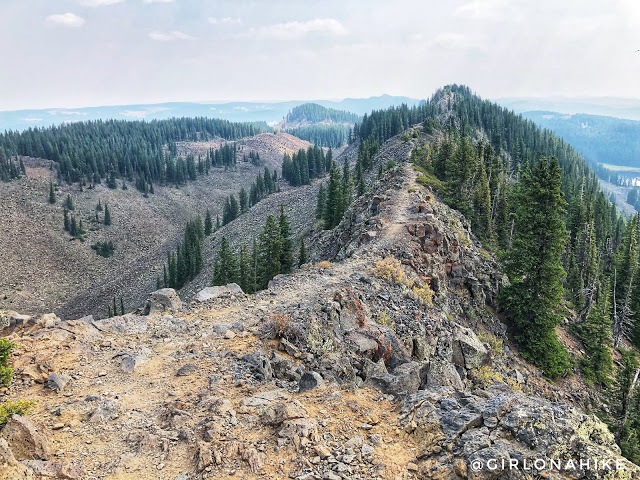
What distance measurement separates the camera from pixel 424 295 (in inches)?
1062

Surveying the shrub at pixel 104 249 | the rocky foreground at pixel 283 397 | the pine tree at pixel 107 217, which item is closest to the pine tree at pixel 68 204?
the pine tree at pixel 107 217

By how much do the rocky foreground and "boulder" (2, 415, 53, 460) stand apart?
28 millimetres

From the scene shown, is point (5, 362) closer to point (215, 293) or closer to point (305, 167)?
point (215, 293)

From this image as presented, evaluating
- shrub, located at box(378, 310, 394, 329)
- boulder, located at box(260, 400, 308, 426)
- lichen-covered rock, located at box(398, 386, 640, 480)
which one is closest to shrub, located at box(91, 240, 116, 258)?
shrub, located at box(378, 310, 394, 329)

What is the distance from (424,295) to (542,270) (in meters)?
11.4

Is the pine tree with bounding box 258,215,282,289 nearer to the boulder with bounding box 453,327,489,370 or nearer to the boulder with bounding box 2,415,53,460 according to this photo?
the boulder with bounding box 453,327,489,370

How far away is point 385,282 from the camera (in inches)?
1029

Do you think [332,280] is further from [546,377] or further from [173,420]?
[546,377]

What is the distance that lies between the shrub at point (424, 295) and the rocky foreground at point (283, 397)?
44cm

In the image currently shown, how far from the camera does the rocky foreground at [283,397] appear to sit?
395 inches

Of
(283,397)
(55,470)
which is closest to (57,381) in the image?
(55,470)

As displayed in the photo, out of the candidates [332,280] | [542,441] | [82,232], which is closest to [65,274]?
[82,232]

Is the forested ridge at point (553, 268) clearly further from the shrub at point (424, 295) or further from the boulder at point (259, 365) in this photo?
the boulder at point (259, 365)

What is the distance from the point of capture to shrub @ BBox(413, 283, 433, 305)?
26066mm
